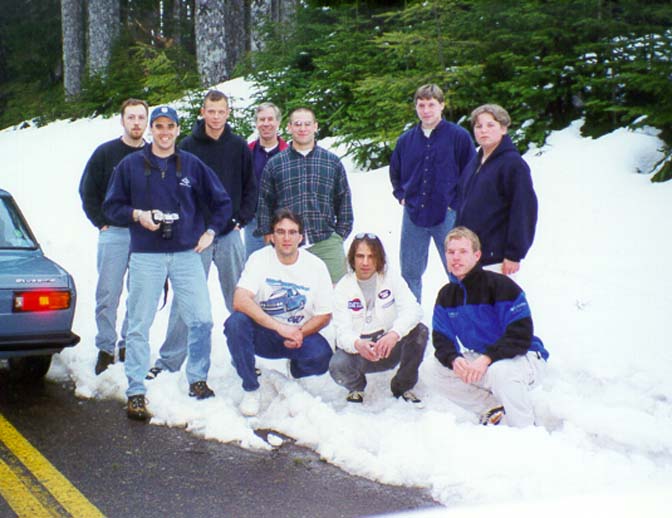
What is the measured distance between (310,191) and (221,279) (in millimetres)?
1048

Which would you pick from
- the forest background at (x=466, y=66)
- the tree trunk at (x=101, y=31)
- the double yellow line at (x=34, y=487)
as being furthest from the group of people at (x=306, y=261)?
the tree trunk at (x=101, y=31)

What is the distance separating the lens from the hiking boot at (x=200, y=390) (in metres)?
5.64

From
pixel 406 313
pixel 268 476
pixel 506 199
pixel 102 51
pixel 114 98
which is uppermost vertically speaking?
pixel 102 51

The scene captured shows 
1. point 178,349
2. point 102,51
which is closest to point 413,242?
point 178,349

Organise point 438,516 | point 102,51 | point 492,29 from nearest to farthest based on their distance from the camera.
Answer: point 438,516 → point 492,29 → point 102,51

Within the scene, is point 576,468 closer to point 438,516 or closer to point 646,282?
point 438,516

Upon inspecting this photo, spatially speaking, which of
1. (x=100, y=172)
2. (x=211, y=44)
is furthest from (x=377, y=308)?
(x=211, y=44)

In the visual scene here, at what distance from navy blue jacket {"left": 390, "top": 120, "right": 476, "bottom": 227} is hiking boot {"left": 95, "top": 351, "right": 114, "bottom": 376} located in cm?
273

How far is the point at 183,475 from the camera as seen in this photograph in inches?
177

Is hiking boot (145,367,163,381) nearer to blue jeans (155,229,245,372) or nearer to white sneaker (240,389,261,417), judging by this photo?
blue jeans (155,229,245,372)

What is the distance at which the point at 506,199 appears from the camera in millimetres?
5727

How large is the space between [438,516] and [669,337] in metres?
3.53

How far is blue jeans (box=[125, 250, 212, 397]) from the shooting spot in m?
5.62

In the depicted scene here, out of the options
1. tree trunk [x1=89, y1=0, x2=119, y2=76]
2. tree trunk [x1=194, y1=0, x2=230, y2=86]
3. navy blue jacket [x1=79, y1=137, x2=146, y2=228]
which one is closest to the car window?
navy blue jacket [x1=79, y1=137, x2=146, y2=228]
